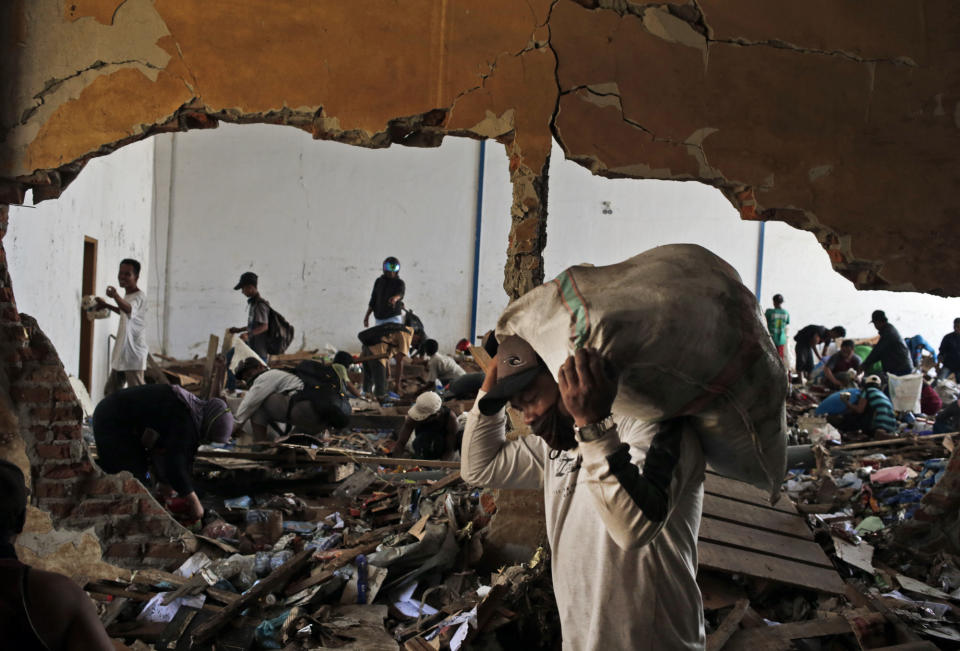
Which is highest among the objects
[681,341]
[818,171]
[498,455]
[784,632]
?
[818,171]

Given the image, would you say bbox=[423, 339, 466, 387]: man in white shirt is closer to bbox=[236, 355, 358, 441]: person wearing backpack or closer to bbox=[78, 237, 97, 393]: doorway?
bbox=[236, 355, 358, 441]: person wearing backpack

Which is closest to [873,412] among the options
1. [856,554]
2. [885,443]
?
[885,443]

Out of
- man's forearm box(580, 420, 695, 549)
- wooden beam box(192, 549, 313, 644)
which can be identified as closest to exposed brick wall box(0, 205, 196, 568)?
wooden beam box(192, 549, 313, 644)

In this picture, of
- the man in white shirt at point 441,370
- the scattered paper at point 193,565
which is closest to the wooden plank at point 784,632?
the scattered paper at point 193,565

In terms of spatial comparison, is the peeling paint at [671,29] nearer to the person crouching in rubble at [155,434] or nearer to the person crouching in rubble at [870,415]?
the person crouching in rubble at [155,434]

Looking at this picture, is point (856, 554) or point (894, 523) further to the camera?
point (894, 523)

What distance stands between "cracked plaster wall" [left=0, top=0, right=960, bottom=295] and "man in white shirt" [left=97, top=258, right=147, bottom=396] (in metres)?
3.63

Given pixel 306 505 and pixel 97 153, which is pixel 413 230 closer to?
pixel 306 505

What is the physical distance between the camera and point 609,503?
159 centimetres

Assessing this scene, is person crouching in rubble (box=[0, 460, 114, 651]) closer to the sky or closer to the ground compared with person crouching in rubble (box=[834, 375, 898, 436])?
closer to the sky

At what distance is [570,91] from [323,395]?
3.77 metres

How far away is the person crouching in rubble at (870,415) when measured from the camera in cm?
819

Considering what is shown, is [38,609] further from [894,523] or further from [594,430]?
[894,523]

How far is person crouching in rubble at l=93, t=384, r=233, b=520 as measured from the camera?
495 centimetres
